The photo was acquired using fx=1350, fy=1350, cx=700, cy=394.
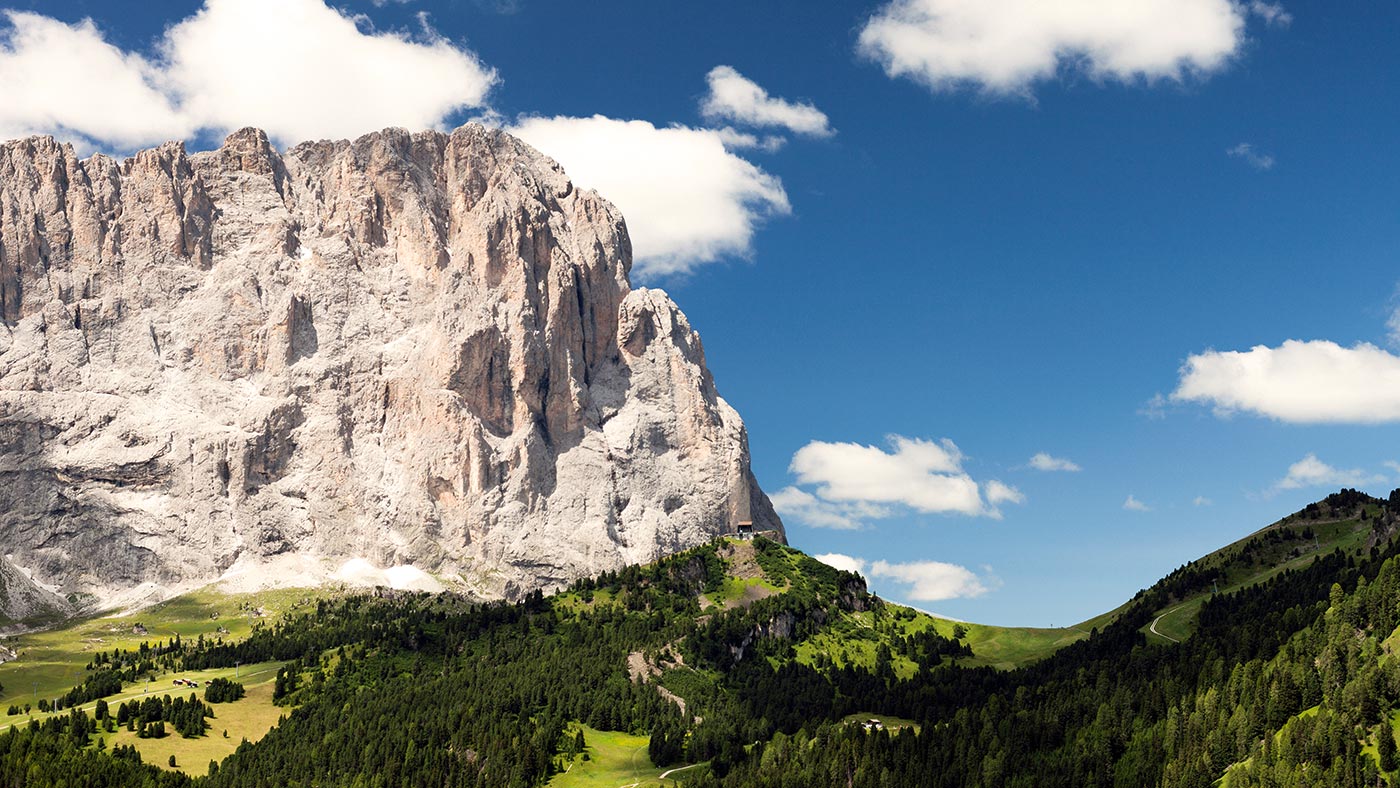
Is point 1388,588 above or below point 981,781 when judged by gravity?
above

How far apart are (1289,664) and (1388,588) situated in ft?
55.5

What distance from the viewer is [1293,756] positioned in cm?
16225

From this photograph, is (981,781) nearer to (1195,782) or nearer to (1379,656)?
(1195,782)

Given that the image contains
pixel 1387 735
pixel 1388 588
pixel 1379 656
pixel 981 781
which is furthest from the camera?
pixel 981 781

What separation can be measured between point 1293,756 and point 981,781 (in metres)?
49.4

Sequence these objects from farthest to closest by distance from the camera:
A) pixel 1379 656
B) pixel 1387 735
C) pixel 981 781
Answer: pixel 981 781
pixel 1379 656
pixel 1387 735

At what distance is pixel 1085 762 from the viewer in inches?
7746

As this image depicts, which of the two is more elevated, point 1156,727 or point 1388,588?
point 1388,588

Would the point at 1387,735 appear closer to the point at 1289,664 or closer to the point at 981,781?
the point at 1289,664

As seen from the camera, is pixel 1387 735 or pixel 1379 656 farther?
pixel 1379 656

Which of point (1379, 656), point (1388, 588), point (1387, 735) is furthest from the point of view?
point (1388, 588)

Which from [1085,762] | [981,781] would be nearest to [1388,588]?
[1085,762]

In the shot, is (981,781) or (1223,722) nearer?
(1223,722)

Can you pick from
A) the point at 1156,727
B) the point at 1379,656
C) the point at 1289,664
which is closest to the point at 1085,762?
the point at 1156,727
